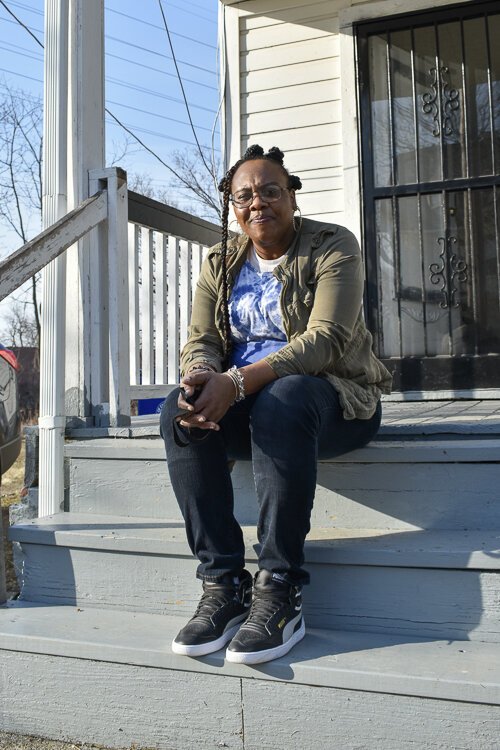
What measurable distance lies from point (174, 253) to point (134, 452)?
1.74 m

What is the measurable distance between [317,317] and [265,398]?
0.99 ft

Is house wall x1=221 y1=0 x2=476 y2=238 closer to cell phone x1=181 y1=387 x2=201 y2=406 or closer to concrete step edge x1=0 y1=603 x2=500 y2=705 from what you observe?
cell phone x1=181 y1=387 x2=201 y2=406

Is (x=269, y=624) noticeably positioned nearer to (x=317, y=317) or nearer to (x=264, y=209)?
(x=317, y=317)

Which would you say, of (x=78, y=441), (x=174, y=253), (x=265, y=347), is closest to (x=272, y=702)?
(x=265, y=347)

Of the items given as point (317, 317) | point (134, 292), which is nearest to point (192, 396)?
point (317, 317)

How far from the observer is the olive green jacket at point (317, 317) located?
1857mm

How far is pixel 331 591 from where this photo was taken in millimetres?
1843

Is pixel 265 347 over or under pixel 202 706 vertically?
over

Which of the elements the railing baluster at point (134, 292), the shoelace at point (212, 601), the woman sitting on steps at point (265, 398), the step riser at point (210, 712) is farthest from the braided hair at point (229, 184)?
the railing baluster at point (134, 292)

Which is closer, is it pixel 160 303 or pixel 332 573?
pixel 332 573

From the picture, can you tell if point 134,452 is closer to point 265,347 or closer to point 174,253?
point 265,347

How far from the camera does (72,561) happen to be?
2141mm

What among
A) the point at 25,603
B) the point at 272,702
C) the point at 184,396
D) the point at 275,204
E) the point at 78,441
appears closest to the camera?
the point at 272,702

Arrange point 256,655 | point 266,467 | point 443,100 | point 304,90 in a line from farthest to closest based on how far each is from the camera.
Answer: point 304,90 → point 443,100 → point 266,467 → point 256,655
